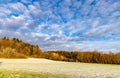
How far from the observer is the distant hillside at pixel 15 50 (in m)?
37.3

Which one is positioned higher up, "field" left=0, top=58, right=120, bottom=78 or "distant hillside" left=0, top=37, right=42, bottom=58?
"distant hillside" left=0, top=37, right=42, bottom=58

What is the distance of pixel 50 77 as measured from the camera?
10.9 m

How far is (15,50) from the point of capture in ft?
137

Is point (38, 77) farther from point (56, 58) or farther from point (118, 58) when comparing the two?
point (56, 58)

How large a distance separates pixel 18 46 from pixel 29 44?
853cm

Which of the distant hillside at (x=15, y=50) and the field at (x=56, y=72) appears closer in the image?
the field at (x=56, y=72)

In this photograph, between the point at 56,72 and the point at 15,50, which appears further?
the point at 15,50

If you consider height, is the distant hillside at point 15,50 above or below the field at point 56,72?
above

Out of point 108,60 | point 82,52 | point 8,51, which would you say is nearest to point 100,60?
point 108,60

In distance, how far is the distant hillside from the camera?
37.3 metres

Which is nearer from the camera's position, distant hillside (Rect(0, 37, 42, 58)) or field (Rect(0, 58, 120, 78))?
field (Rect(0, 58, 120, 78))

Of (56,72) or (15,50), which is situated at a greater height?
(15,50)

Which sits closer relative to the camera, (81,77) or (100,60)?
(81,77)

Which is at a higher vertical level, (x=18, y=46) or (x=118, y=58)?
(x=18, y=46)
